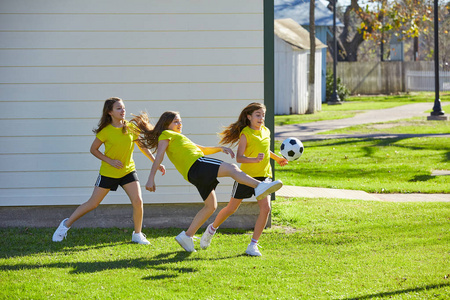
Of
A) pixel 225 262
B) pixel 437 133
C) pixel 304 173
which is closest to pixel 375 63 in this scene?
pixel 437 133

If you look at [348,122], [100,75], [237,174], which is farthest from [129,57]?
[348,122]

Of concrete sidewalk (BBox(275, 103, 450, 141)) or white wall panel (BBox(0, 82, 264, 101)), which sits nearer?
white wall panel (BBox(0, 82, 264, 101))

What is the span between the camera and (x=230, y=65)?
7824mm

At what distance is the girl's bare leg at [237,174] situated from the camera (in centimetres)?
602

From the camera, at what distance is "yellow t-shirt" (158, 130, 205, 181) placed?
20.8ft

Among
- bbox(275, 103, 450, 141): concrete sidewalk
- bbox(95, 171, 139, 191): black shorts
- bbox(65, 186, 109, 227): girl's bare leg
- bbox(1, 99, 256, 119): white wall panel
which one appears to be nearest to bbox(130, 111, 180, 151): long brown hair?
bbox(95, 171, 139, 191): black shorts

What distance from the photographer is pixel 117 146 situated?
6.91 m

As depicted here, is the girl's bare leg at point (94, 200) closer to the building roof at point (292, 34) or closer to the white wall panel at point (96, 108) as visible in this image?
the white wall panel at point (96, 108)

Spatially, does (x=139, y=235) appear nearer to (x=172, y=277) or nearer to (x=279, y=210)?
(x=172, y=277)

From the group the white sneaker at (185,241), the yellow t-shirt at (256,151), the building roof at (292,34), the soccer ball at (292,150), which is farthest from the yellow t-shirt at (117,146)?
the building roof at (292,34)

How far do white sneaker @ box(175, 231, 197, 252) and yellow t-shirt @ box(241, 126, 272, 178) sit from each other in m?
0.90

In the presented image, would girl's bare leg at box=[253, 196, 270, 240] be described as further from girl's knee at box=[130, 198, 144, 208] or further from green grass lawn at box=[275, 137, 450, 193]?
green grass lawn at box=[275, 137, 450, 193]

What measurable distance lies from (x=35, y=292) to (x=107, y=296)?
0.63m

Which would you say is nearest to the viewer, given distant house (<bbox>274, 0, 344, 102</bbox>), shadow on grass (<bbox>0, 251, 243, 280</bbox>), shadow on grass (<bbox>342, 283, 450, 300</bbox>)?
shadow on grass (<bbox>342, 283, 450, 300</bbox>)
